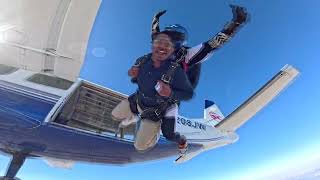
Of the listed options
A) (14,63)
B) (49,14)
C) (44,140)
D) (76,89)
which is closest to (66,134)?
(44,140)

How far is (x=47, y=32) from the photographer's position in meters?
5.71

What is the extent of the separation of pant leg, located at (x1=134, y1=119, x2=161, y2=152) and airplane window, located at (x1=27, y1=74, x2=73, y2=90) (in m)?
3.79

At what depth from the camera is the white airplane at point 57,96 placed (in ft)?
18.0

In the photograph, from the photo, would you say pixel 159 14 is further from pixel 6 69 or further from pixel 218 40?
pixel 6 69

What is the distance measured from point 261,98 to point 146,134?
295 centimetres

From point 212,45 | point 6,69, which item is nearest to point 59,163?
point 6,69

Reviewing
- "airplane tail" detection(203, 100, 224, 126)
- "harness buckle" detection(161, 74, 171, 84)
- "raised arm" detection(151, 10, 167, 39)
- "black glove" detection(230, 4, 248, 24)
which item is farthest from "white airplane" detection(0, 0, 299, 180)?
"airplane tail" detection(203, 100, 224, 126)

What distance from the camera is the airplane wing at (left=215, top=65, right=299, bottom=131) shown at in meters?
5.06

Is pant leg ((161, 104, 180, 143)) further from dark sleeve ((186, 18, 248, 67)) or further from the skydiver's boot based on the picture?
dark sleeve ((186, 18, 248, 67))

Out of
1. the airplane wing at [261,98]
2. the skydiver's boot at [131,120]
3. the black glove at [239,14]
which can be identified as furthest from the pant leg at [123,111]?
the airplane wing at [261,98]

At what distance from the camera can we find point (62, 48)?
586 cm

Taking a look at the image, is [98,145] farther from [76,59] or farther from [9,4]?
[9,4]

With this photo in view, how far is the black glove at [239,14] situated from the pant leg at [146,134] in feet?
4.71

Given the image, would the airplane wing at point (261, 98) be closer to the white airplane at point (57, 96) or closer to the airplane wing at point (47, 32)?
the white airplane at point (57, 96)
